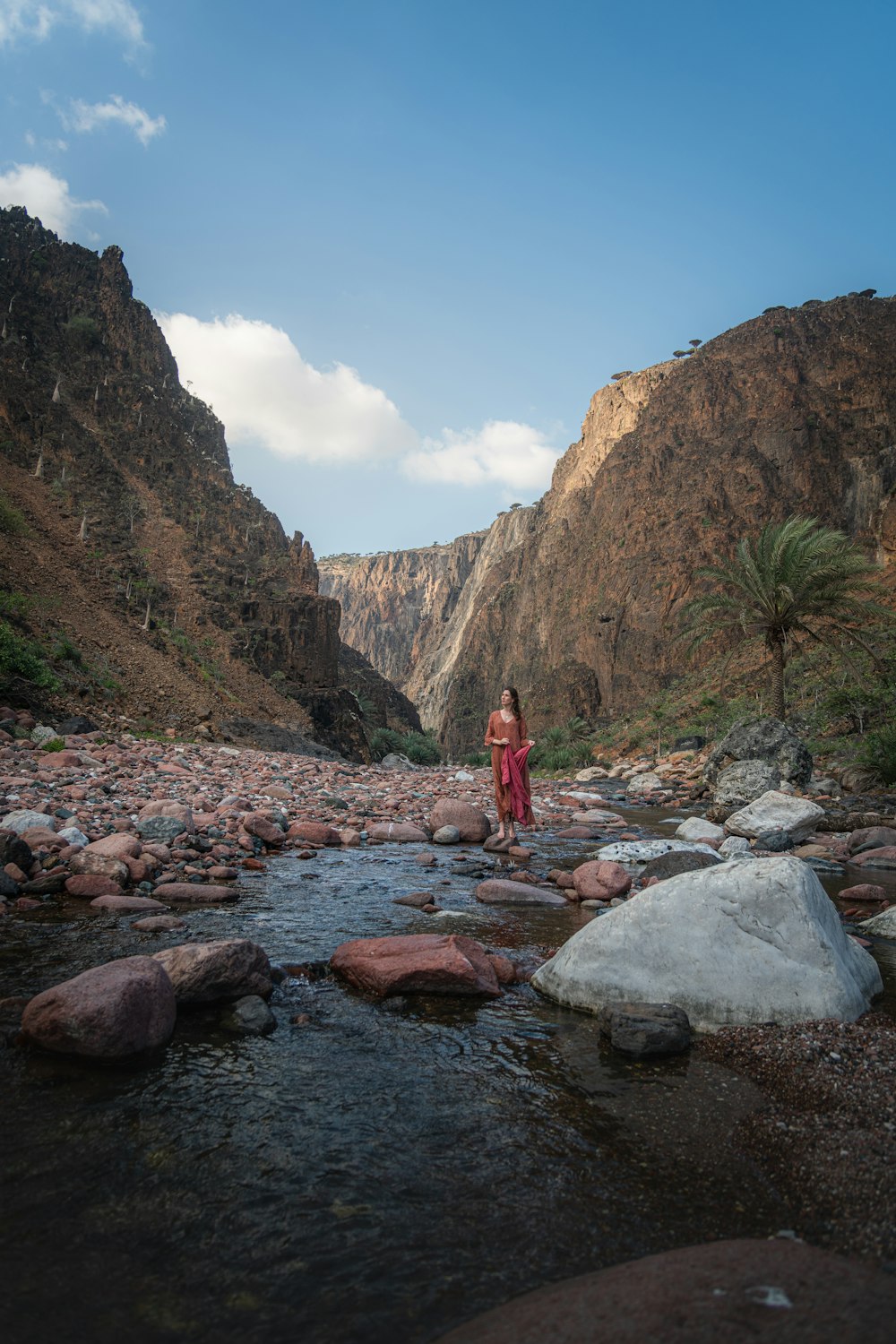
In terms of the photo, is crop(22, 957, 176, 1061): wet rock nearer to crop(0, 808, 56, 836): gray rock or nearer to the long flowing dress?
crop(0, 808, 56, 836): gray rock

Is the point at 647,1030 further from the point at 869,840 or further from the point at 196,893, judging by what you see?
the point at 869,840

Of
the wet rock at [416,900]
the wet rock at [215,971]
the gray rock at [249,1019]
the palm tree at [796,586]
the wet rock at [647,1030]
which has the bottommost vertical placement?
the wet rock at [416,900]

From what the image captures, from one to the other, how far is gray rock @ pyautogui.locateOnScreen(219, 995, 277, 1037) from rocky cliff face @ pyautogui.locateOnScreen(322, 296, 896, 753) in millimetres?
39123

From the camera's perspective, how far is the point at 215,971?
3.48 metres

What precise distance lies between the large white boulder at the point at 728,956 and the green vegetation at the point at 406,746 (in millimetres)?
33733

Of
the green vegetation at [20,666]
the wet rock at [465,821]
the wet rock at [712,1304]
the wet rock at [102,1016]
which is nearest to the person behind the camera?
the wet rock at [712,1304]

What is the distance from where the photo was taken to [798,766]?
13.8 metres

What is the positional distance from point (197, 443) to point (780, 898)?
152 ft

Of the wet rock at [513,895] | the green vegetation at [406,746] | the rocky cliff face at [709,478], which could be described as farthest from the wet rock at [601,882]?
the rocky cliff face at [709,478]

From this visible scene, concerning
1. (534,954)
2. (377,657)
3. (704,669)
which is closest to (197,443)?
(704,669)

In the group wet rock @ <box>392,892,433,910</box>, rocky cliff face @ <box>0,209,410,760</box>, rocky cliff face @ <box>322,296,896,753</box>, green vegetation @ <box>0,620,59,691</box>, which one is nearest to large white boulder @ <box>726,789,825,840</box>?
wet rock @ <box>392,892,433,910</box>

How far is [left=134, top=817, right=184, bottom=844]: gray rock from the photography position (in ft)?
22.2

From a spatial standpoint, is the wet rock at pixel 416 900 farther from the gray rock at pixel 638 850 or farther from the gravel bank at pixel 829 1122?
the gravel bank at pixel 829 1122

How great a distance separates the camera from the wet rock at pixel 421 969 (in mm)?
3730
